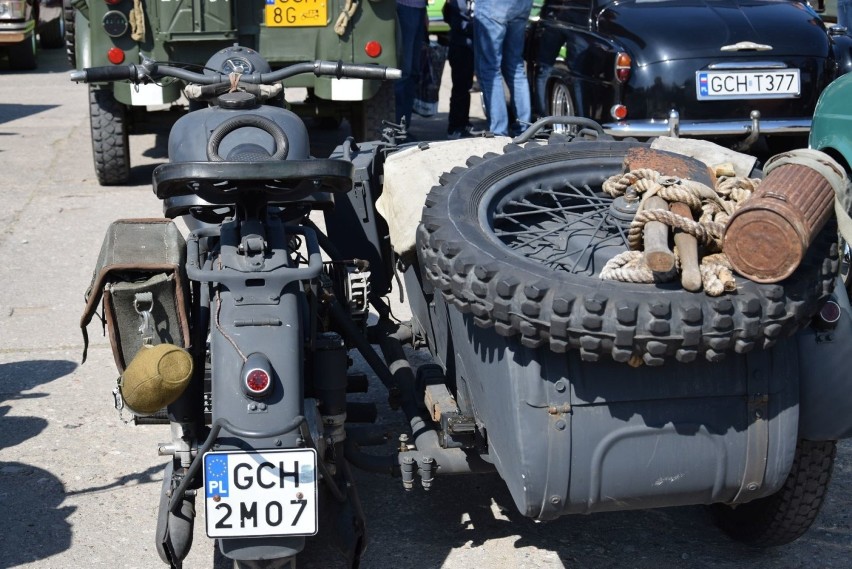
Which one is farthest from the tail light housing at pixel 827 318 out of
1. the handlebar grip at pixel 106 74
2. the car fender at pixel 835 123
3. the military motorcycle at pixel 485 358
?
the car fender at pixel 835 123

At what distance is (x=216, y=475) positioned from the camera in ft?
9.31

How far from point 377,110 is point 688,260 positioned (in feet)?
20.6

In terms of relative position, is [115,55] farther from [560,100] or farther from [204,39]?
[560,100]

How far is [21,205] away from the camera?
25.9 ft

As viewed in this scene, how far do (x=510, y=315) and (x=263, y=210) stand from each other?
89 centimetres

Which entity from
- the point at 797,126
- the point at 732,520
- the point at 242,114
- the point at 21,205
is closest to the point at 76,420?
the point at 242,114

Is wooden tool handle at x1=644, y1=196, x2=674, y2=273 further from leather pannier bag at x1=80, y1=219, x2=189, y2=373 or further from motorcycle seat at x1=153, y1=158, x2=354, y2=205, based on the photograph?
leather pannier bag at x1=80, y1=219, x2=189, y2=373

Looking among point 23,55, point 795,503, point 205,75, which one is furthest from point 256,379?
point 23,55

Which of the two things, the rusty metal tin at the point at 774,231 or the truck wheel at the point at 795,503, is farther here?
the truck wheel at the point at 795,503

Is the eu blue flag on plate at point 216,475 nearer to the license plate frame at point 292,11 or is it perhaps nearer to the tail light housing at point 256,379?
the tail light housing at point 256,379

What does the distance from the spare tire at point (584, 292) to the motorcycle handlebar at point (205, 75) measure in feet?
2.49

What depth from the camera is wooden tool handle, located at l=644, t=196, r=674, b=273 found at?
2672 millimetres

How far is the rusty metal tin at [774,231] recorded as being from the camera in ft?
8.64

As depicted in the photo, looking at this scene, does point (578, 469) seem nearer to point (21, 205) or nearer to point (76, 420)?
point (76, 420)
